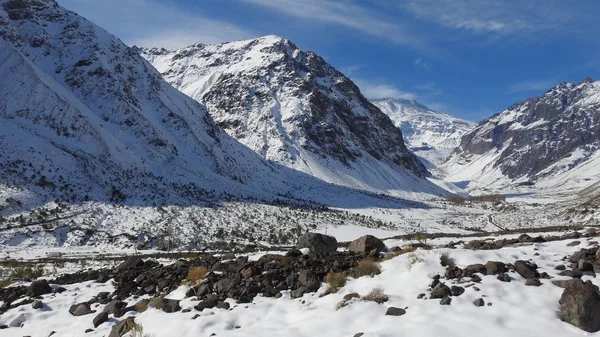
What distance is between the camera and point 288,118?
532 feet

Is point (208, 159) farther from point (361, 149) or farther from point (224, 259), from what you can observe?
point (361, 149)

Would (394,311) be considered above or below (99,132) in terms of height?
below

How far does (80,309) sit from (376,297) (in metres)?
8.68

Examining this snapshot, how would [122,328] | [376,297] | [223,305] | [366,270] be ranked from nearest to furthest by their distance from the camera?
[376,297]
[122,328]
[223,305]
[366,270]

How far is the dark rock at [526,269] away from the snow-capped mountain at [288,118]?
124184 mm

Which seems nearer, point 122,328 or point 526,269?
point 526,269

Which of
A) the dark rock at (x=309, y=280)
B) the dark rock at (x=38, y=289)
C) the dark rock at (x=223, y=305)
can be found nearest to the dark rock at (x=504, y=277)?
the dark rock at (x=309, y=280)

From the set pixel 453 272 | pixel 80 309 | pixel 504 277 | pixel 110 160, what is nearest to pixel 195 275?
pixel 80 309

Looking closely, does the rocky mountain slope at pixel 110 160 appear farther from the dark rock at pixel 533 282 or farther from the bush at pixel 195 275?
the dark rock at pixel 533 282

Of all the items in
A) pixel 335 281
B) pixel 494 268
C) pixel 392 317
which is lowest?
pixel 392 317

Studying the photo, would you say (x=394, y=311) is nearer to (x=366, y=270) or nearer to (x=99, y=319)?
(x=366, y=270)

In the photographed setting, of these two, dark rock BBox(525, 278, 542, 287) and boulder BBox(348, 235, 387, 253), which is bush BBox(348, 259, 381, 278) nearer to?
boulder BBox(348, 235, 387, 253)

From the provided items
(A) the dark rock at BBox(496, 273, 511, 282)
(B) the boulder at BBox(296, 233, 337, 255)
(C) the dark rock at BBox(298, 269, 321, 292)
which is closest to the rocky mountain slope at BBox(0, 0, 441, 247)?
(B) the boulder at BBox(296, 233, 337, 255)

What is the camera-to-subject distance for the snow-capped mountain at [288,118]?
483 feet
